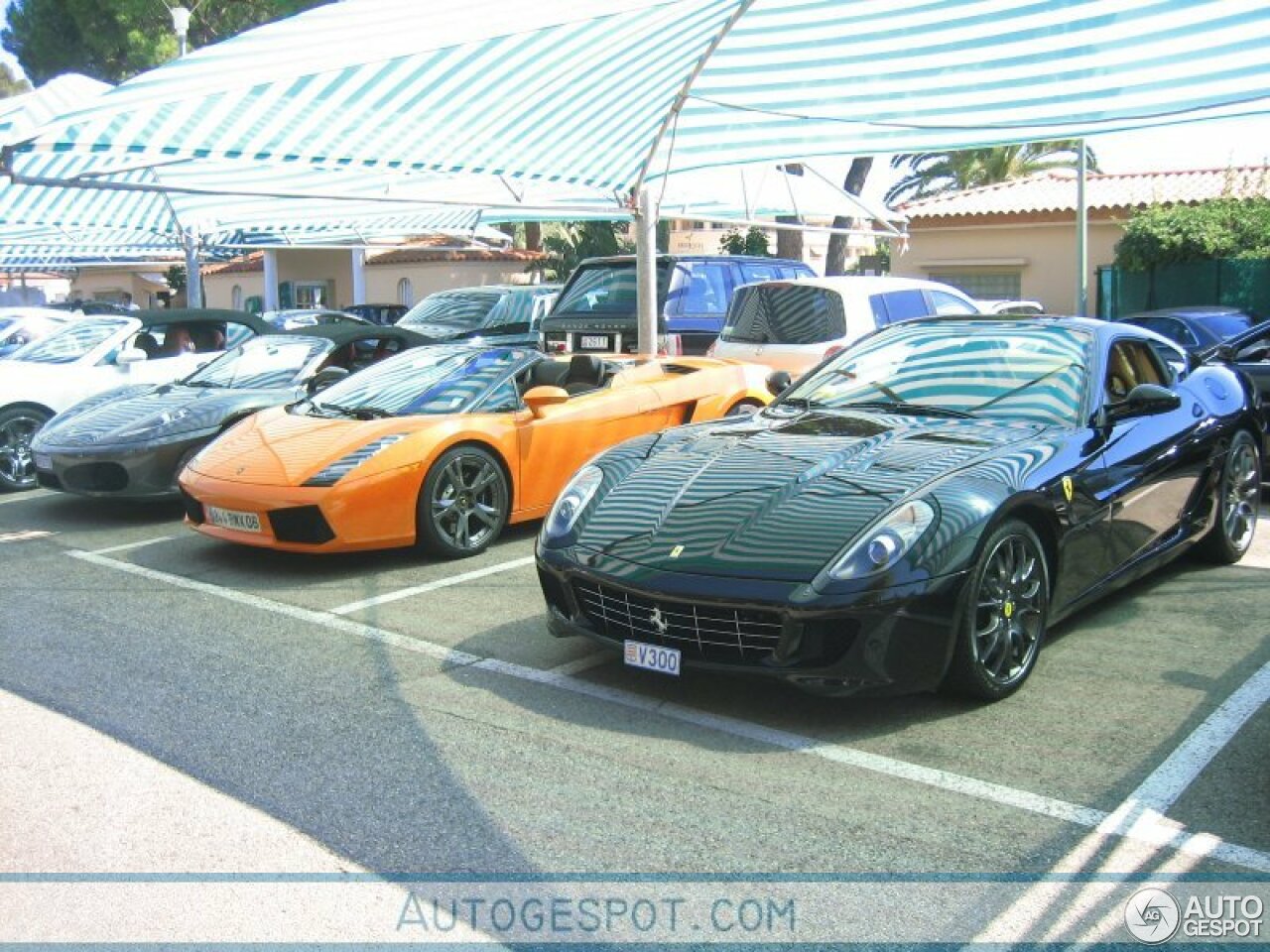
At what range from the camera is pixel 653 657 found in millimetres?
4418

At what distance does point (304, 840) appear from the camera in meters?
3.49

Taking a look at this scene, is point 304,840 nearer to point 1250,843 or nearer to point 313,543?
point 1250,843

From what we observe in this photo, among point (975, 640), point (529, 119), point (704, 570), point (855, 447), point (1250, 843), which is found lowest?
point (1250, 843)

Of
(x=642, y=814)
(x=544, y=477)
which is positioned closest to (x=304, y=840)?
(x=642, y=814)

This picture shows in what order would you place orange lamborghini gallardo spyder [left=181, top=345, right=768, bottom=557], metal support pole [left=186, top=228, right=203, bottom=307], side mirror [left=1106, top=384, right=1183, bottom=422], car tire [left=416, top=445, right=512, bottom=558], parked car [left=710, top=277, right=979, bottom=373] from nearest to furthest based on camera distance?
side mirror [left=1106, top=384, right=1183, bottom=422], orange lamborghini gallardo spyder [left=181, top=345, right=768, bottom=557], car tire [left=416, top=445, right=512, bottom=558], parked car [left=710, top=277, right=979, bottom=373], metal support pole [left=186, top=228, right=203, bottom=307]

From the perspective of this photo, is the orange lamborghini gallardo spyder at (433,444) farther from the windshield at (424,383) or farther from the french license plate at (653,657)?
the french license plate at (653,657)

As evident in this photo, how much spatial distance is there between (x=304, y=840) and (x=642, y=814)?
0.98 m

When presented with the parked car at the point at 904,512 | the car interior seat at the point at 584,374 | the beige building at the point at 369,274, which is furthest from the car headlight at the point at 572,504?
the beige building at the point at 369,274

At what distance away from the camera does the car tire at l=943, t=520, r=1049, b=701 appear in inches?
169

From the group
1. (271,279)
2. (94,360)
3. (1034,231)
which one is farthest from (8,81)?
(94,360)

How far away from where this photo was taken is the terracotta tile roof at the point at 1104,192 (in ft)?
82.6

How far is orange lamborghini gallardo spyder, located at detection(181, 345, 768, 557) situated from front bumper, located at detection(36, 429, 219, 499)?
105 centimetres

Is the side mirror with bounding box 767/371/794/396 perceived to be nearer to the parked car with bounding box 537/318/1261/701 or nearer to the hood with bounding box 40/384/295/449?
the parked car with bounding box 537/318/1261/701

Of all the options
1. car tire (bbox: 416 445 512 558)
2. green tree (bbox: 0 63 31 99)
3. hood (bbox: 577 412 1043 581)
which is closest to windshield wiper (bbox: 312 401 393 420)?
car tire (bbox: 416 445 512 558)
